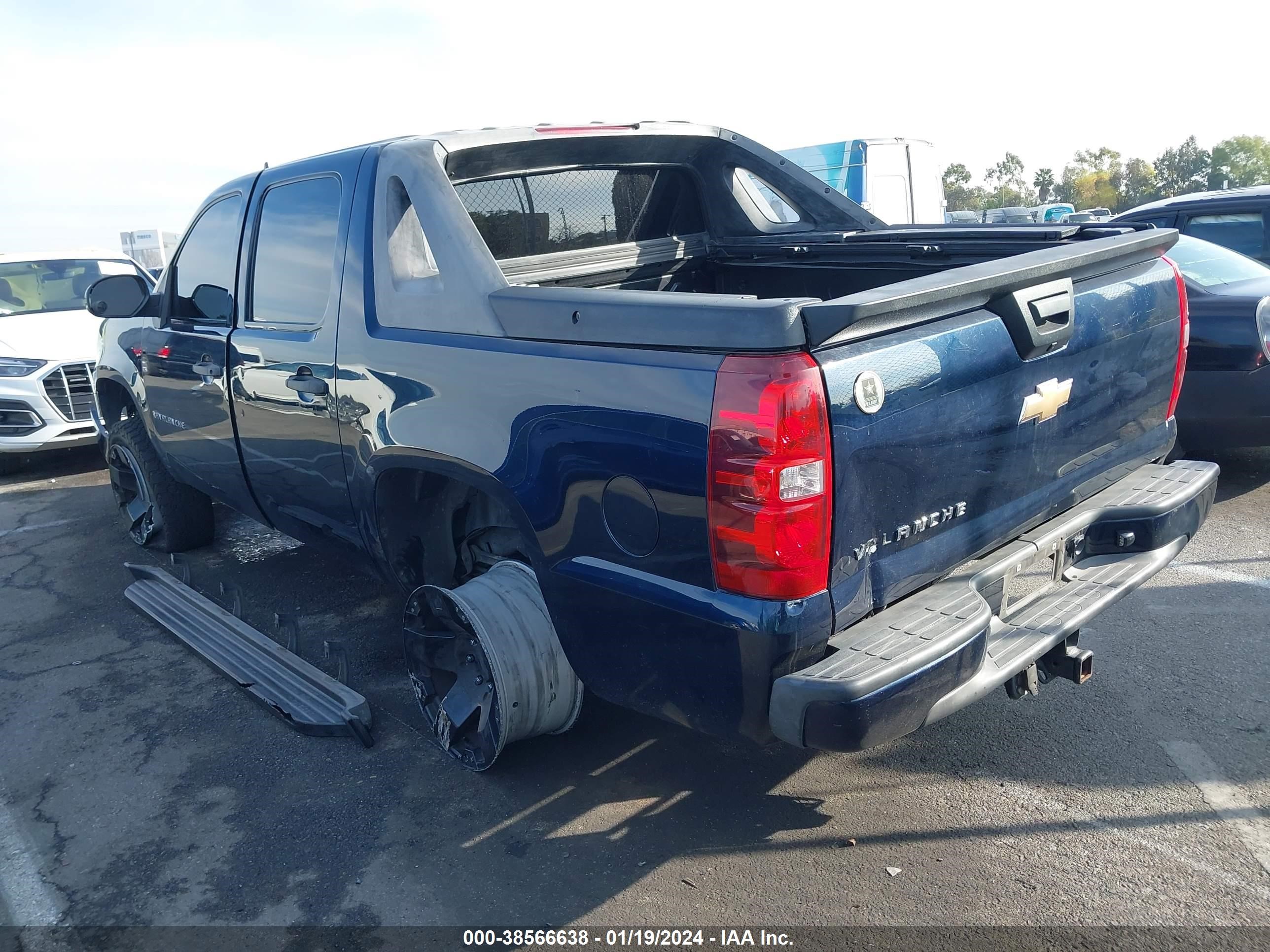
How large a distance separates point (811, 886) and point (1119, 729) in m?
1.37

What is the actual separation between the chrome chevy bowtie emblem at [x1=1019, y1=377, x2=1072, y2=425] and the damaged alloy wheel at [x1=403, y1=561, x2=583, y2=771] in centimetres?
150

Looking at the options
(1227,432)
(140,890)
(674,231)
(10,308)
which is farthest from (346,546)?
(10,308)

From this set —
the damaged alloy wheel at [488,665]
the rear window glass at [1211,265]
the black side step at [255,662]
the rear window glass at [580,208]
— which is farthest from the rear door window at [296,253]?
the rear window glass at [1211,265]

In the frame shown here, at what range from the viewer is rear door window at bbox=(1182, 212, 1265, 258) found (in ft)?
22.9

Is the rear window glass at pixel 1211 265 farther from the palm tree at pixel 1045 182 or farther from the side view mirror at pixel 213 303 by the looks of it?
the palm tree at pixel 1045 182

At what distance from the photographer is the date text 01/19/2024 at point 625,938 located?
2459mm

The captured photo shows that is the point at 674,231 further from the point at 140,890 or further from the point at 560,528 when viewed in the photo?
the point at 140,890

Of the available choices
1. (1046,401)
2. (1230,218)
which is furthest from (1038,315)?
(1230,218)

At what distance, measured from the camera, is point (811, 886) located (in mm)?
2631

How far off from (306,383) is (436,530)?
0.72 meters

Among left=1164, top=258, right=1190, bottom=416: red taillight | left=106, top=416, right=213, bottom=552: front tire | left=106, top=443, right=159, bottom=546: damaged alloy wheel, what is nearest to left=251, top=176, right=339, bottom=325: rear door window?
left=106, top=416, right=213, bottom=552: front tire

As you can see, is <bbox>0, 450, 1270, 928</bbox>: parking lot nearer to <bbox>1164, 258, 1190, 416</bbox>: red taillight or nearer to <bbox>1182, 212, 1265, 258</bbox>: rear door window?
<bbox>1164, 258, 1190, 416</bbox>: red taillight

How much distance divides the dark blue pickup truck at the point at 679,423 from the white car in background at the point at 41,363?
4123mm

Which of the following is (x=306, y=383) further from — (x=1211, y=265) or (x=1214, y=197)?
(x=1214, y=197)
